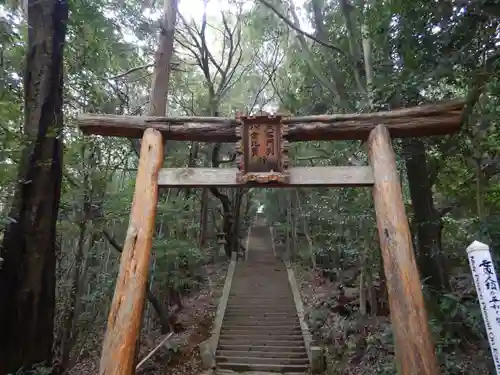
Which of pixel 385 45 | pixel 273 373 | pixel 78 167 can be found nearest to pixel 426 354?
pixel 385 45

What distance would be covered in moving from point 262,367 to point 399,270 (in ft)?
17.9

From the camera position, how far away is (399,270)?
A: 352 centimetres

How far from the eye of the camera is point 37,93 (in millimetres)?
5008

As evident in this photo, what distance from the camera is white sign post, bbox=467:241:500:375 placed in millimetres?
2326

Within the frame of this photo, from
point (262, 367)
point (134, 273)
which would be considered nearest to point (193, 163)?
point (262, 367)

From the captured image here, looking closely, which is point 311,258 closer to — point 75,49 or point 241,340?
point 241,340

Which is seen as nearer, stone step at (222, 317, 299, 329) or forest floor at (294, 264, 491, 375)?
forest floor at (294, 264, 491, 375)

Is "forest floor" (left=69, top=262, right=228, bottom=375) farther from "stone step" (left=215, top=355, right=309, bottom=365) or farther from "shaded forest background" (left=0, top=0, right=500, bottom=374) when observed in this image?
"stone step" (left=215, top=355, right=309, bottom=365)

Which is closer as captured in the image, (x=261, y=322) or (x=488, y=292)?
(x=488, y=292)

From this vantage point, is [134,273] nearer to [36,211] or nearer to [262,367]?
[36,211]

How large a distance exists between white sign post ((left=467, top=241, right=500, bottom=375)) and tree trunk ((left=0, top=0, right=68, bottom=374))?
15.7 ft

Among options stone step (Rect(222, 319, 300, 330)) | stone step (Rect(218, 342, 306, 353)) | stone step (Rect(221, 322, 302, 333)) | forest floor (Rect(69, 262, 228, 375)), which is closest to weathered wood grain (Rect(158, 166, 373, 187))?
forest floor (Rect(69, 262, 228, 375))

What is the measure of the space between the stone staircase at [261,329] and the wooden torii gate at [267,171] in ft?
16.7

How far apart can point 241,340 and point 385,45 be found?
7.34 m
